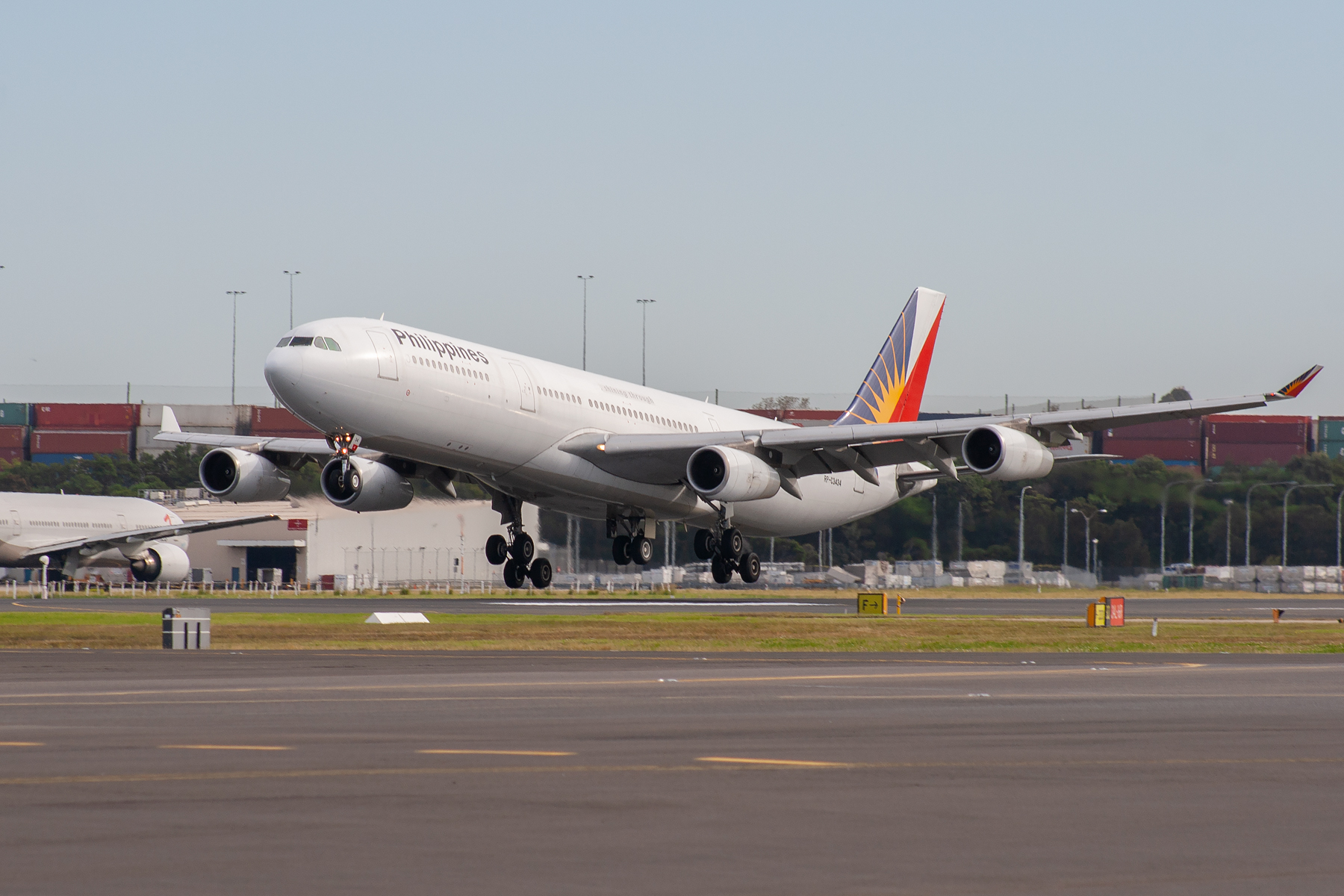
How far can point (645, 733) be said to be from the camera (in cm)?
1816

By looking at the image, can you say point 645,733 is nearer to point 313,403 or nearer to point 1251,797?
point 1251,797

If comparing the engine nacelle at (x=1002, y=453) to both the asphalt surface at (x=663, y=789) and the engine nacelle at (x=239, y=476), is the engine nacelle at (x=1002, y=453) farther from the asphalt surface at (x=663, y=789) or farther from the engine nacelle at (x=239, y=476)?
the engine nacelle at (x=239, y=476)

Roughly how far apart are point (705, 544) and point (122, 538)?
56.9 m

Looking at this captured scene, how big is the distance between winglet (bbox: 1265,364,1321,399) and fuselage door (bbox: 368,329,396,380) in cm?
2063

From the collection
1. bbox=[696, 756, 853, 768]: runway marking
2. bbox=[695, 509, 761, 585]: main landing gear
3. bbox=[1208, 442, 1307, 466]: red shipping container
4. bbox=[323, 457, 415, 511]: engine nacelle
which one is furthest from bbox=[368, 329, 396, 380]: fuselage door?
bbox=[1208, 442, 1307, 466]: red shipping container

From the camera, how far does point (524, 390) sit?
40344 mm

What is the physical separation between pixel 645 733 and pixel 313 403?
2003cm

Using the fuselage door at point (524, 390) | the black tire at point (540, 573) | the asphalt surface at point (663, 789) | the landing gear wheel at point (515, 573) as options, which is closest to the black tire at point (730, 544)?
the black tire at point (540, 573)

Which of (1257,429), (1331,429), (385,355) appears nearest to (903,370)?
(385,355)

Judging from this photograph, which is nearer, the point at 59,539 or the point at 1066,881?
the point at 1066,881

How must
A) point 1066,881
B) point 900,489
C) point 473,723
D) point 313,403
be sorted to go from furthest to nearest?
point 900,489
point 313,403
point 473,723
point 1066,881

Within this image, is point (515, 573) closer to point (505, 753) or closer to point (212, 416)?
point (505, 753)

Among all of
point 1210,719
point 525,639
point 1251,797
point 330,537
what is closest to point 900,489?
point 525,639

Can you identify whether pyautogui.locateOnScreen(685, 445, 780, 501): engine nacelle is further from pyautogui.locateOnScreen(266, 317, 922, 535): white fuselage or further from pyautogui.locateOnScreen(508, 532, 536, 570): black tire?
pyautogui.locateOnScreen(508, 532, 536, 570): black tire
